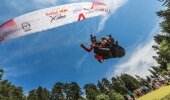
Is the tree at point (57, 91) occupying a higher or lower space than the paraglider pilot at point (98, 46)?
higher

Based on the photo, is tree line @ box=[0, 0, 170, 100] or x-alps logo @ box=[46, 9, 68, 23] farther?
tree line @ box=[0, 0, 170, 100]

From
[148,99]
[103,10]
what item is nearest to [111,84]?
[148,99]

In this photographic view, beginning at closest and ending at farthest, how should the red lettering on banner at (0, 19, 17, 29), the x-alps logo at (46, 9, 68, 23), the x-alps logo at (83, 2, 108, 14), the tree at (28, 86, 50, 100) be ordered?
the red lettering on banner at (0, 19, 17, 29) → the x-alps logo at (46, 9, 68, 23) → the x-alps logo at (83, 2, 108, 14) → the tree at (28, 86, 50, 100)

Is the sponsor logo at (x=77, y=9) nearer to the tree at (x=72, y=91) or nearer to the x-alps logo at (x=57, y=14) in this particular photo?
the x-alps logo at (x=57, y=14)

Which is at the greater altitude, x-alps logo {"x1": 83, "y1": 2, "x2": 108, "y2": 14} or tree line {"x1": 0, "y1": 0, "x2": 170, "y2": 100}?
tree line {"x1": 0, "y1": 0, "x2": 170, "y2": 100}

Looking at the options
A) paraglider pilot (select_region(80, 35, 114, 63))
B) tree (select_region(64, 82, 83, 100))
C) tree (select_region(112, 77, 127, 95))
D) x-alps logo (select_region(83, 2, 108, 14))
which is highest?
tree (select_region(64, 82, 83, 100))

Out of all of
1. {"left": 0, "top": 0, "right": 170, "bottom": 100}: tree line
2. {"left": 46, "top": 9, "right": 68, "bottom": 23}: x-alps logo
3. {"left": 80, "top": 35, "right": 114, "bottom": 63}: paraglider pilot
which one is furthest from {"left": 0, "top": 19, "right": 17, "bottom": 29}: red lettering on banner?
{"left": 0, "top": 0, "right": 170, "bottom": 100}: tree line

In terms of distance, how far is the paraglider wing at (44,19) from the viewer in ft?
73.0

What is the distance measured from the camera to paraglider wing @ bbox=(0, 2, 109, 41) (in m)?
22.2

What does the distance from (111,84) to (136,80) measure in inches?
338

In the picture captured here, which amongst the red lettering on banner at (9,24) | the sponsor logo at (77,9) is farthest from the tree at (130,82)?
the red lettering on banner at (9,24)

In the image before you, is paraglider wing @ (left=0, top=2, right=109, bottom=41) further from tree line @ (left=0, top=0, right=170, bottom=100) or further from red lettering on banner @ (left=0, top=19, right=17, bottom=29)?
tree line @ (left=0, top=0, right=170, bottom=100)

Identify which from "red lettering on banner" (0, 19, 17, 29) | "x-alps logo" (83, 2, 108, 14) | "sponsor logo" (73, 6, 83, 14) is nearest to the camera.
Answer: "red lettering on banner" (0, 19, 17, 29)

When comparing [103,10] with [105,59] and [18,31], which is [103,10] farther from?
[18,31]
